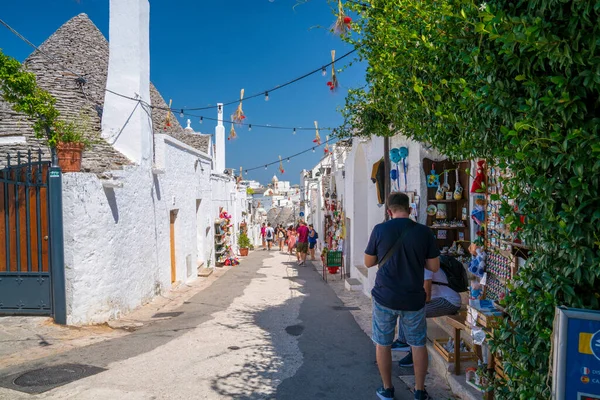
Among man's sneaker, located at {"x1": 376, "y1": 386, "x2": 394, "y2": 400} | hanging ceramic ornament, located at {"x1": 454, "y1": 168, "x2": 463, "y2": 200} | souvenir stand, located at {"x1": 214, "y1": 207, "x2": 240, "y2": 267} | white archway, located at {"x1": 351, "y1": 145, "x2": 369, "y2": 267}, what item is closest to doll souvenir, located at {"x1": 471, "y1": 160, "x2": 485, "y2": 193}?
hanging ceramic ornament, located at {"x1": 454, "y1": 168, "x2": 463, "y2": 200}

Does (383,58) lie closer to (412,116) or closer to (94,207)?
(412,116)

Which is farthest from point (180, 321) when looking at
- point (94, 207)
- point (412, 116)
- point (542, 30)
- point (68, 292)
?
point (542, 30)

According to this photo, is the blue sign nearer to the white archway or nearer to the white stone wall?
the white stone wall

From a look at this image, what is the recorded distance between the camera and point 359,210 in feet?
38.1

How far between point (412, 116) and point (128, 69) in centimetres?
763

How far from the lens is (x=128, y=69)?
9867mm

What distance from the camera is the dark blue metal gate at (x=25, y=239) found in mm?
7160

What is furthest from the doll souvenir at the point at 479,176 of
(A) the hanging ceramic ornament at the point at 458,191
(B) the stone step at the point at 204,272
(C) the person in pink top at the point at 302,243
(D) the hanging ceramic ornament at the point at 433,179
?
(C) the person in pink top at the point at 302,243

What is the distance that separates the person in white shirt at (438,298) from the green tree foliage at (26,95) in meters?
6.37

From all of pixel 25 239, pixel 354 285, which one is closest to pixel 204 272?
pixel 354 285

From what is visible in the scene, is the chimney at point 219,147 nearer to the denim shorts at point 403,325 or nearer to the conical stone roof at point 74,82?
the conical stone roof at point 74,82

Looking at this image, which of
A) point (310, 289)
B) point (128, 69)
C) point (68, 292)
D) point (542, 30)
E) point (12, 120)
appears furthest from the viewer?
point (310, 289)

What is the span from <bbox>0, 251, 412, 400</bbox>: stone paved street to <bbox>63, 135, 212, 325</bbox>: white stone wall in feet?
3.42

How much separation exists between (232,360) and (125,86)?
23.5 ft
